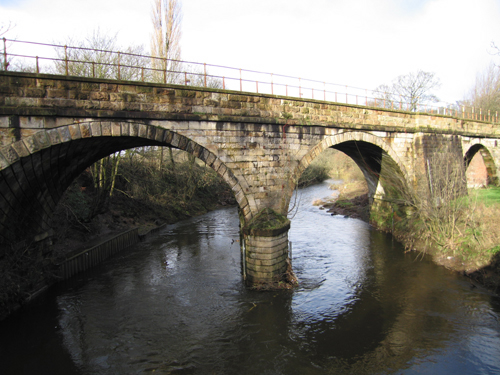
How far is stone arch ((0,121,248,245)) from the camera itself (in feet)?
27.4

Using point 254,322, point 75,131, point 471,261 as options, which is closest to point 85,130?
point 75,131

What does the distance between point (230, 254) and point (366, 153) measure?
9.17 metres

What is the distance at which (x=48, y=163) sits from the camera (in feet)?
31.2

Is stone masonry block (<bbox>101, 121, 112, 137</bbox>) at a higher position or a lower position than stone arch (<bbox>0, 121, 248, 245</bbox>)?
higher

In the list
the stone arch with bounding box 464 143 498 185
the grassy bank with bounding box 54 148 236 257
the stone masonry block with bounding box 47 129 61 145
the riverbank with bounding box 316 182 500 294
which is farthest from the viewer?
the stone arch with bounding box 464 143 498 185

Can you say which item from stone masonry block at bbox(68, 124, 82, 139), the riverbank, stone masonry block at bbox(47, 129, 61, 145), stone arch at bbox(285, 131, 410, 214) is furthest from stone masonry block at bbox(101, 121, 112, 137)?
the riverbank

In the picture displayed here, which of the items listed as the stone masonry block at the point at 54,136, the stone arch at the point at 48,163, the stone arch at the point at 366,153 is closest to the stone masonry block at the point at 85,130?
the stone arch at the point at 48,163

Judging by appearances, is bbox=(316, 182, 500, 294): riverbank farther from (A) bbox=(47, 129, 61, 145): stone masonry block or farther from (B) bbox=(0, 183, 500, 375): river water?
(A) bbox=(47, 129, 61, 145): stone masonry block

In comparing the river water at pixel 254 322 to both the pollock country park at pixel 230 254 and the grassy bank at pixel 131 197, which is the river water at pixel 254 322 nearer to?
the pollock country park at pixel 230 254

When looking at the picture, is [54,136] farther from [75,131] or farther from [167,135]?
[167,135]

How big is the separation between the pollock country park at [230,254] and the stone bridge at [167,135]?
5 cm

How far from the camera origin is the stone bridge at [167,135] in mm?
8375

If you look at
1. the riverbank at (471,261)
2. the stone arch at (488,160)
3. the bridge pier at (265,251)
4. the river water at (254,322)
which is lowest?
the river water at (254,322)

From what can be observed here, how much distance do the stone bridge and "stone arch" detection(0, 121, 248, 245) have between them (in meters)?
0.03
